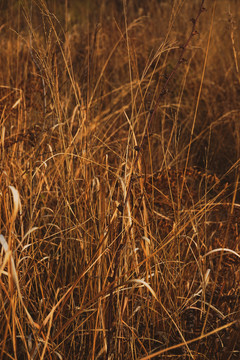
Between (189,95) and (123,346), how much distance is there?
6.98ft

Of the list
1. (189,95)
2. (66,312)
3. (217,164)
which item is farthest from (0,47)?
(66,312)

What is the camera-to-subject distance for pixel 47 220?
1697 millimetres

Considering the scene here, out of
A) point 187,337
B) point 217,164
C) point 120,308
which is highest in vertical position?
point 120,308

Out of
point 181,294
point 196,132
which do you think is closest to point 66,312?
point 181,294

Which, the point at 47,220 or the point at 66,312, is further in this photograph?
the point at 47,220

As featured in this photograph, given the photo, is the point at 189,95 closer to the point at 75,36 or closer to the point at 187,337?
the point at 75,36

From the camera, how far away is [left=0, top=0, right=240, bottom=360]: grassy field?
111 cm

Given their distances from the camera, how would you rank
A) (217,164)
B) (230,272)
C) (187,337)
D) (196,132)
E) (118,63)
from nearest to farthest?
(187,337) < (230,272) < (217,164) < (196,132) < (118,63)

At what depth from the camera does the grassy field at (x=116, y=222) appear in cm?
111

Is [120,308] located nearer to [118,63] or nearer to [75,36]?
[118,63]

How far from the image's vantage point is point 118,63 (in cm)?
340

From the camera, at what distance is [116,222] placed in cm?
130

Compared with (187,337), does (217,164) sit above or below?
below

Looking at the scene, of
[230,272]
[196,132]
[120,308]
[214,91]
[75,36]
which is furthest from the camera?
[75,36]
